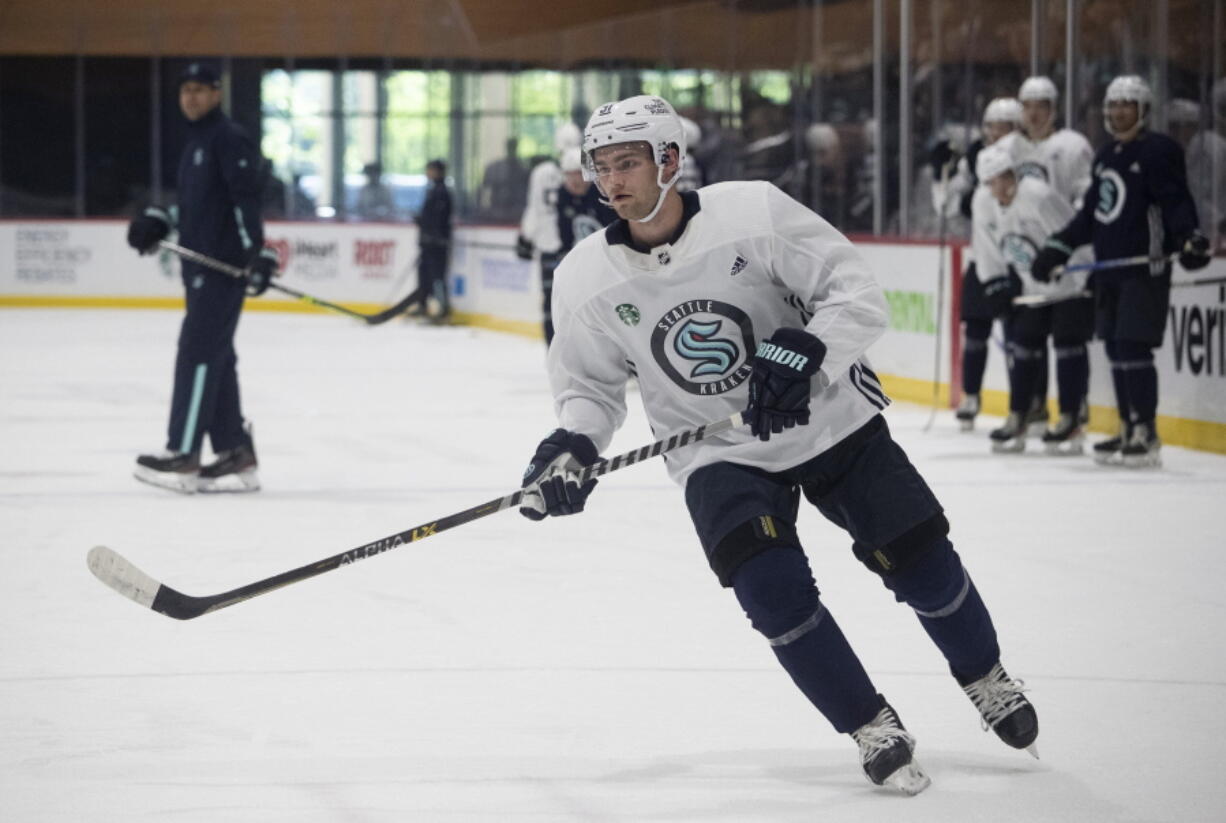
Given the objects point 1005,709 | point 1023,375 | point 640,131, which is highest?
point 640,131

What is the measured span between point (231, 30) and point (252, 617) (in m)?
16.7

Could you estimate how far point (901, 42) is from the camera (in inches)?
437

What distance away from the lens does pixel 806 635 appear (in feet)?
9.75

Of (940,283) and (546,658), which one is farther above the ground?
(940,283)

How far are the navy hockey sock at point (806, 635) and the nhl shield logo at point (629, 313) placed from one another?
0.43m

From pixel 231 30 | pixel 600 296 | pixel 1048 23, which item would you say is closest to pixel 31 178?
pixel 231 30

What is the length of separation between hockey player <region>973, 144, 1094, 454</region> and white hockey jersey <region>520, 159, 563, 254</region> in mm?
4534

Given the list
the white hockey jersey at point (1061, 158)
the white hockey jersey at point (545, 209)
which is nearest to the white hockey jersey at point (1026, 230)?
the white hockey jersey at point (1061, 158)

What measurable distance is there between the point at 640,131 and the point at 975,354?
5.38 metres

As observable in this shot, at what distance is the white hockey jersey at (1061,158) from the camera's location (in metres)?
7.80

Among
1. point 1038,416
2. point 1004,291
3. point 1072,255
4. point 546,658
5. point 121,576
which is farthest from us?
point 1038,416

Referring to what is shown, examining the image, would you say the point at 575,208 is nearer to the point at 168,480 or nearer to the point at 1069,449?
the point at 1069,449

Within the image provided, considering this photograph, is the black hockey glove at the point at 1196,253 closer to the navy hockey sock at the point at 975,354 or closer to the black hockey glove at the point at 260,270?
the navy hockey sock at the point at 975,354

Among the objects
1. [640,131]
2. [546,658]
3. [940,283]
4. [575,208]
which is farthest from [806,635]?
[575,208]
